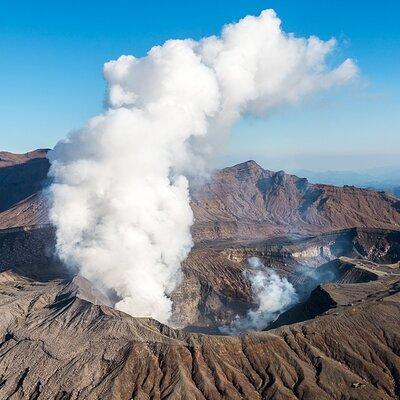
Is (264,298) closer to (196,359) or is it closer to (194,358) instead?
(194,358)

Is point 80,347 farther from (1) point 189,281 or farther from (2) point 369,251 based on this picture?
(2) point 369,251

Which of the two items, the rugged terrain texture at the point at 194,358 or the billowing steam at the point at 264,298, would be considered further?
the billowing steam at the point at 264,298

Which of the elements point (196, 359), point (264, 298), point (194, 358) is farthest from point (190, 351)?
point (264, 298)

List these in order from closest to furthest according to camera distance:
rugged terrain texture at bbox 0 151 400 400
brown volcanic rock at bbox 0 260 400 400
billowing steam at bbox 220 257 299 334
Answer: brown volcanic rock at bbox 0 260 400 400
rugged terrain texture at bbox 0 151 400 400
billowing steam at bbox 220 257 299 334

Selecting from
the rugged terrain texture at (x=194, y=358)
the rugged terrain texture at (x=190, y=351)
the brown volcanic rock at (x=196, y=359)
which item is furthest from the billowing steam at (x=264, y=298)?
the brown volcanic rock at (x=196, y=359)

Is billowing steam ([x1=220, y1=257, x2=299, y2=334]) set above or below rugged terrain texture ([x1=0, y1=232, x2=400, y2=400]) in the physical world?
below

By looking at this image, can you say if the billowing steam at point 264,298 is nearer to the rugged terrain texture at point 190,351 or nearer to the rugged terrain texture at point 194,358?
the rugged terrain texture at point 190,351

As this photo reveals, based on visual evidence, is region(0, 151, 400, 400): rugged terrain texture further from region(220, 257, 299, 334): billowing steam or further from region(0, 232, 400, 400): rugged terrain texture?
region(220, 257, 299, 334): billowing steam

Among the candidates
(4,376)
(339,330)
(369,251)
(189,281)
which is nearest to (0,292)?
(4,376)

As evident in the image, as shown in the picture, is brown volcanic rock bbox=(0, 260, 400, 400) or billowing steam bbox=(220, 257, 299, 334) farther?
billowing steam bbox=(220, 257, 299, 334)

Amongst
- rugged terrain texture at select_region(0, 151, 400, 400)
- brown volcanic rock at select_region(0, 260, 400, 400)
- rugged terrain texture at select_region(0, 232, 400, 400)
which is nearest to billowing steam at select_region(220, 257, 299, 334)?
rugged terrain texture at select_region(0, 151, 400, 400)
